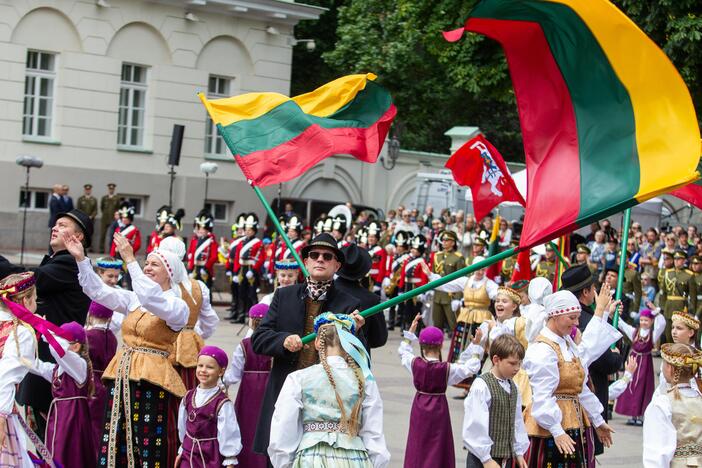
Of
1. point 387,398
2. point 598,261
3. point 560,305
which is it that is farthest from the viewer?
point 598,261

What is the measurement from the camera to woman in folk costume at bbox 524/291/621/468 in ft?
26.9

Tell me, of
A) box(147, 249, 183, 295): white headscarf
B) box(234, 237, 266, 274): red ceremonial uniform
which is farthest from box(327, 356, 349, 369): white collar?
box(234, 237, 266, 274): red ceremonial uniform

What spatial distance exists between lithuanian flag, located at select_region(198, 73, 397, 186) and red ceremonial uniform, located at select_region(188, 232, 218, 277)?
40.0ft

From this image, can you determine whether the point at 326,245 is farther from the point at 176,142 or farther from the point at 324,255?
the point at 176,142

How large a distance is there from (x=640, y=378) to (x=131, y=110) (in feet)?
65.7

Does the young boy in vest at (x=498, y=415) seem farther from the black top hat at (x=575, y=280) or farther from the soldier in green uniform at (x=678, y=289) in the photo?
the soldier in green uniform at (x=678, y=289)

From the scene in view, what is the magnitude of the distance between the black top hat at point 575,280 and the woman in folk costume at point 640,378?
460 cm

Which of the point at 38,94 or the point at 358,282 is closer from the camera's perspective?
the point at 358,282

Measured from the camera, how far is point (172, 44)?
32.0 metres

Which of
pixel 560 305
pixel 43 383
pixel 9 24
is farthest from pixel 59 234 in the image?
pixel 9 24

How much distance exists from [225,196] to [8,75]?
698 centimetres

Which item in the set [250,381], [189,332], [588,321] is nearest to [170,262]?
[189,332]

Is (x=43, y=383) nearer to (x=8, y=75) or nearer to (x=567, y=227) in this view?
(x=567, y=227)

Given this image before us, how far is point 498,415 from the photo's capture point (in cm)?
815
